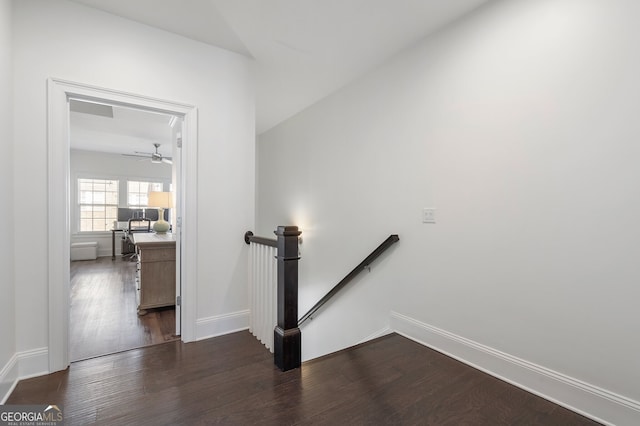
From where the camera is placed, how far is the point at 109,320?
3.07 m

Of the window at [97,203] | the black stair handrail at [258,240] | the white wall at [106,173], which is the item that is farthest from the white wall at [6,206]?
the window at [97,203]

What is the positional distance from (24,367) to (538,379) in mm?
3297

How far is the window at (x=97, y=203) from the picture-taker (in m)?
7.39

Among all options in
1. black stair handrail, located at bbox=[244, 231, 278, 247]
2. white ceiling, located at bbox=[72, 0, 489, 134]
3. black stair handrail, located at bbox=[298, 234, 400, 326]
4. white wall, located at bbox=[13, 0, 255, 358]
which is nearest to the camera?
white wall, located at bbox=[13, 0, 255, 358]

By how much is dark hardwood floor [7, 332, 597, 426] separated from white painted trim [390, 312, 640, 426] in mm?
60

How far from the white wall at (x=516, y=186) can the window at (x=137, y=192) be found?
7219 mm

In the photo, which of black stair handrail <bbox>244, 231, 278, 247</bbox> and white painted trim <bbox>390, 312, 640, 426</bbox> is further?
black stair handrail <bbox>244, 231, 278, 247</bbox>

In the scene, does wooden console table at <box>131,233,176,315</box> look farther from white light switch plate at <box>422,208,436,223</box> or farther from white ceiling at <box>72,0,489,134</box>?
white light switch plate at <box>422,208,436,223</box>

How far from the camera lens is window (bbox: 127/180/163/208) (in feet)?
26.0

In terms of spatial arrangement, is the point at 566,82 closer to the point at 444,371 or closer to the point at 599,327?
the point at 599,327

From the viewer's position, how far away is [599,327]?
61.2 inches

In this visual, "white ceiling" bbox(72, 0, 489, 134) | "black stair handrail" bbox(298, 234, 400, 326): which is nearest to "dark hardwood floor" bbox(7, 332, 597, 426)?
"black stair handrail" bbox(298, 234, 400, 326)

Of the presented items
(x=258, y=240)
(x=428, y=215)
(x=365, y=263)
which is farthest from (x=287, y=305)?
(x=428, y=215)

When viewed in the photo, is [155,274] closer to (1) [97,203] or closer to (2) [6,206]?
(2) [6,206]
